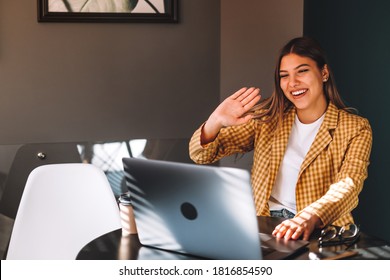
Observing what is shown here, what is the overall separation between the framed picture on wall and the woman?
41.2 inches

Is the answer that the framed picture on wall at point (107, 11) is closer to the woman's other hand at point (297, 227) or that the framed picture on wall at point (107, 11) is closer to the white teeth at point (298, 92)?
the white teeth at point (298, 92)

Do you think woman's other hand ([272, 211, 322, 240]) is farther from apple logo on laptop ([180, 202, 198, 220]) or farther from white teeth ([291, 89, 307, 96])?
white teeth ([291, 89, 307, 96])

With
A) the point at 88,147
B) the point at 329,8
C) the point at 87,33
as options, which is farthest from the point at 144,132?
the point at 329,8

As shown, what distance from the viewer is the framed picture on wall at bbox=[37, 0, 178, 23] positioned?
116 inches

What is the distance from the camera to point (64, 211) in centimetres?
186

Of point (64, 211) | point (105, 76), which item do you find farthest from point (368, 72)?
point (64, 211)

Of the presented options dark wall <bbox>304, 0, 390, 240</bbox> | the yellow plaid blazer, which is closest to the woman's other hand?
the yellow plaid blazer

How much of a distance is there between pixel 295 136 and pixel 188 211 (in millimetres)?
953

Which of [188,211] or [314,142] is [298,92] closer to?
[314,142]

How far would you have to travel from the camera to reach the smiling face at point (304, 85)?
209 centimetres

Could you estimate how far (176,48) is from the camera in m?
3.11

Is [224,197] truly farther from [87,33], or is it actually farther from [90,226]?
[87,33]

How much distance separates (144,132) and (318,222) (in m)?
1.71

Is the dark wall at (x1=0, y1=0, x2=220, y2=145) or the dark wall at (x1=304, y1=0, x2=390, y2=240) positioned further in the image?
the dark wall at (x1=0, y1=0, x2=220, y2=145)
